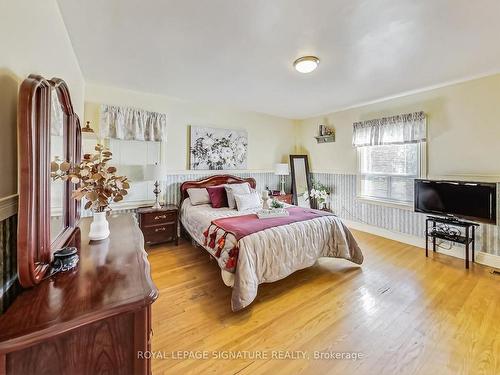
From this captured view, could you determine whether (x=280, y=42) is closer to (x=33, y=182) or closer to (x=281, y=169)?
(x=33, y=182)

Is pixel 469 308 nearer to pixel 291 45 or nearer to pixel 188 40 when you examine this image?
pixel 291 45

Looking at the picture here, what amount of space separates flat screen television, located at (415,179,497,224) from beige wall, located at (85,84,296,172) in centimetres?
286

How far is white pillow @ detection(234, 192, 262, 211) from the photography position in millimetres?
3508

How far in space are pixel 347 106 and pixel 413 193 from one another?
199cm

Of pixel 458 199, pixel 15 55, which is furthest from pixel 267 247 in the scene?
pixel 458 199

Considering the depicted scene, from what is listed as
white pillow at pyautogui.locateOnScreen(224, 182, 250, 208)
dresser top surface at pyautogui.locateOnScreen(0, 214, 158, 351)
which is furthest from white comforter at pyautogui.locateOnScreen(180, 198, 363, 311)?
dresser top surface at pyautogui.locateOnScreen(0, 214, 158, 351)

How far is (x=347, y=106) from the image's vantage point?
4461 millimetres

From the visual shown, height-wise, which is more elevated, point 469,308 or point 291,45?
point 291,45

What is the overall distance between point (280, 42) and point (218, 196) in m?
2.32

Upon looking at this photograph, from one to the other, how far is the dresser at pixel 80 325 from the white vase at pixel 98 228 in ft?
1.62

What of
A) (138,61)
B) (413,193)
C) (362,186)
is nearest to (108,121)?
(138,61)

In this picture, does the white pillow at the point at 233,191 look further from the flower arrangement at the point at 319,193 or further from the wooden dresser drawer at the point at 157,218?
the flower arrangement at the point at 319,193

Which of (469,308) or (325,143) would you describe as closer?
(469,308)

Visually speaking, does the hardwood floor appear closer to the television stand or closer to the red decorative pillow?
the television stand
